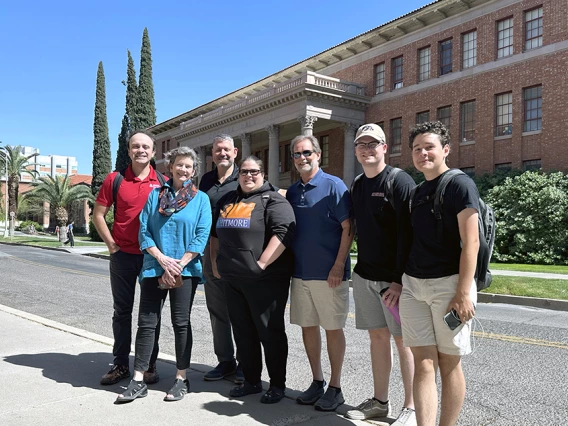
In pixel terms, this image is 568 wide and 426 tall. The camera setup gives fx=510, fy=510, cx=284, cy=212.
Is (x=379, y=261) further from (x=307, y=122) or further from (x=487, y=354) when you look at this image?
(x=307, y=122)

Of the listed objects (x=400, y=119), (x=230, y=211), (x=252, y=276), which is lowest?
(x=252, y=276)

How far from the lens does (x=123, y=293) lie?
480 cm

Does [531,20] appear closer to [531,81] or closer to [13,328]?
[531,81]

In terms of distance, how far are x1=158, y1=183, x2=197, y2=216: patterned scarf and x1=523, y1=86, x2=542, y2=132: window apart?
2369 cm

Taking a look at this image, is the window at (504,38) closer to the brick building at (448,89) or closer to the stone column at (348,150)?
the brick building at (448,89)

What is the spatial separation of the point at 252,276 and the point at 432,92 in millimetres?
27193

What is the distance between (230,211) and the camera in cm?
426

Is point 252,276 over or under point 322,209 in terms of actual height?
under

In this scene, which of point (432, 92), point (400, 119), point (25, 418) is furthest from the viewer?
point (400, 119)

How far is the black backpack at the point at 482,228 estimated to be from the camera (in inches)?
121

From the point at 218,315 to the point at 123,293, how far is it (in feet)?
3.08

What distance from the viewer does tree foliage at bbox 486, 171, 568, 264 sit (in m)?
20.3

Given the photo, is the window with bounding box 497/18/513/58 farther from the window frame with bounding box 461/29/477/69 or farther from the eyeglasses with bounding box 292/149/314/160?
the eyeglasses with bounding box 292/149/314/160

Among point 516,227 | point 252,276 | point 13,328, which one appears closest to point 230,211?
point 252,276
